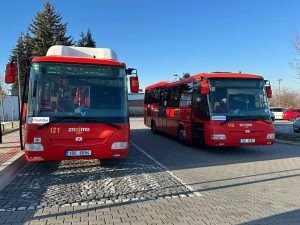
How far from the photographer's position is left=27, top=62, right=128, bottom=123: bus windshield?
8984 millimetres

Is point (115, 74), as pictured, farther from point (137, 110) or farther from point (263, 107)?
point (137, 110)

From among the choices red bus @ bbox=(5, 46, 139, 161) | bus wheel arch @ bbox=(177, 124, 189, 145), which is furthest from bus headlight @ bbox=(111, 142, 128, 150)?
bus wheel arch @ bbox=(177, 124, 189, 145)

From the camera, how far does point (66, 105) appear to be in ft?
29.9

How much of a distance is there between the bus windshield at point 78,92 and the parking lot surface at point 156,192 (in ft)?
5.08

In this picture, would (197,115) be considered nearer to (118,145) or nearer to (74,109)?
(118,145)

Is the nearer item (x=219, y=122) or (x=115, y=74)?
(x=115, y=74)

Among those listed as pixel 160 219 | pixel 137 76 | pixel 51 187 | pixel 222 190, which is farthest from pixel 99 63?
pixel 160 219

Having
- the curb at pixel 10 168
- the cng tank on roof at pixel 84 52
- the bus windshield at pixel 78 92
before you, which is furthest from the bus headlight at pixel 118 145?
the cng tank on roof at pixel 84 52

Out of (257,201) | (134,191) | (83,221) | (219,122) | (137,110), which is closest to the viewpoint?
(83,221)

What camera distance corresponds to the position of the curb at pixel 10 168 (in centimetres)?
840

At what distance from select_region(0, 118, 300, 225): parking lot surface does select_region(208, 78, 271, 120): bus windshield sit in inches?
65.7

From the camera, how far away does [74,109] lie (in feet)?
30.0

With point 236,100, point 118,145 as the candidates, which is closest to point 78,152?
point 118,145

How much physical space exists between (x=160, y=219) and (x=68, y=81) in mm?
4892
